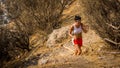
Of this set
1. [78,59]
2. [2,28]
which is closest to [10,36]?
[2,28]

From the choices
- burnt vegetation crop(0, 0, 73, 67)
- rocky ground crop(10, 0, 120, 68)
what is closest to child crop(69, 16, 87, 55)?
rocky ground crop(10, 0, 120, 68)

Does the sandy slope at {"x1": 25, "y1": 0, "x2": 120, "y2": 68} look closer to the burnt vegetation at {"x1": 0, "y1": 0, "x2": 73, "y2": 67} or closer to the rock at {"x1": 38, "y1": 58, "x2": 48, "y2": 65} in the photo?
the rock at {"x1": 38, "y1": 58, "x2": 48, "y2": 65}

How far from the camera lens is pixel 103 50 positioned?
33.7 ft

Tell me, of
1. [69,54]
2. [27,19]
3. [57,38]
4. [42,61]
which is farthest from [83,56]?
[27,19]

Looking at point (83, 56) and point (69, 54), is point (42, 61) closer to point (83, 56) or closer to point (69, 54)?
point (69, 54)

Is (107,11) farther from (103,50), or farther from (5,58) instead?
(5,58)

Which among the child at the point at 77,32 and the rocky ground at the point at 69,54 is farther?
the child at the point at 77,32

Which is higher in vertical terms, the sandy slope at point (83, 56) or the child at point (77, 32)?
the child at point (77, 32)

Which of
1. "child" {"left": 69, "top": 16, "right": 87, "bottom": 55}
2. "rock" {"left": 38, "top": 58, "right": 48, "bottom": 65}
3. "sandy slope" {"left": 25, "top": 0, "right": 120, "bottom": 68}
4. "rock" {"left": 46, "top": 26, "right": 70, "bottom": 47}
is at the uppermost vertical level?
"child" {"left": 69, "top": 16, "right": 87, "bottom": 55}

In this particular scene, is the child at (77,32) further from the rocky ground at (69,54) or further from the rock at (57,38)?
the rock at (57,38)

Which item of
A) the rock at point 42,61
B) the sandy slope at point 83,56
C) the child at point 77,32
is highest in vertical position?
the child at point 77,32

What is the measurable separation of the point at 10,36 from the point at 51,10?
9.25 feet

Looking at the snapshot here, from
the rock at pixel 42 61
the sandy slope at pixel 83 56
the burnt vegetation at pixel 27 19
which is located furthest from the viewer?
the burnt vegetation at pixel 27 19

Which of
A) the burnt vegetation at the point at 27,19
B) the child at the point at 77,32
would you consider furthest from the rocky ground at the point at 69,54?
the burnt vegetation at the point at 27,19
